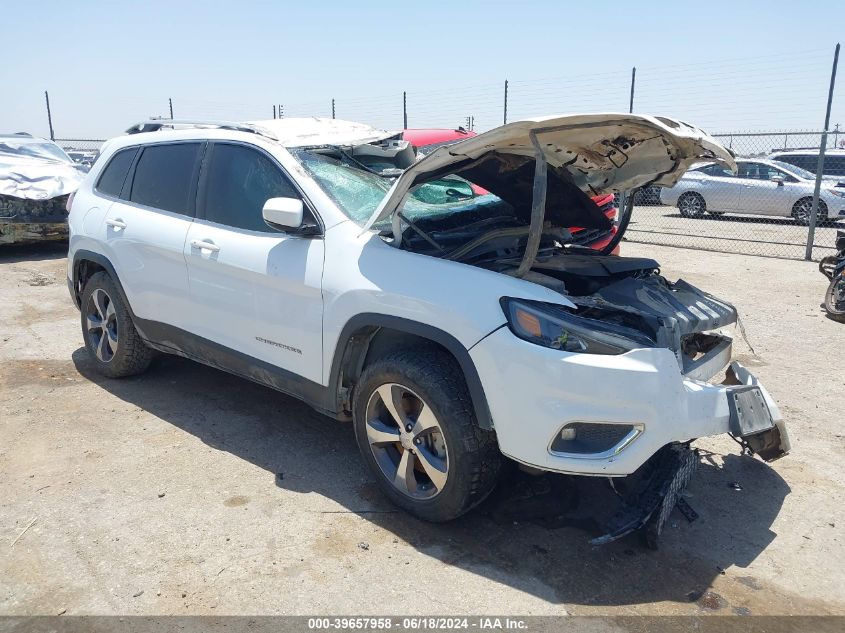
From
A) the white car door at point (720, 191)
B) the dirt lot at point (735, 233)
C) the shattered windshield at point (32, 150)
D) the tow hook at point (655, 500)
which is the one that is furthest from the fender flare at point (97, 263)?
the white car door at point (720, 191)

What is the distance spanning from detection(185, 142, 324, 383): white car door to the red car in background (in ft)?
3.07

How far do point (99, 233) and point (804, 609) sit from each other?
4815 millimetres

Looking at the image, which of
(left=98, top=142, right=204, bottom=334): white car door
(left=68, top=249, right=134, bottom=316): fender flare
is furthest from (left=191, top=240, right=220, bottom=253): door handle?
(left=68, top=249, right=134, bottom=316): fender flare

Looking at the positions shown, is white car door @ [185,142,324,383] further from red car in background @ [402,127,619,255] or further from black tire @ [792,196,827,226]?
black tire @ [792,196,827,226]

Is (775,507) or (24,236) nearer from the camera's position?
(775,507)

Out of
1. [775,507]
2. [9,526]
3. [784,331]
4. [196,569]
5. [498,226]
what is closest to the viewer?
[196,569]

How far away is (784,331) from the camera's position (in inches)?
266

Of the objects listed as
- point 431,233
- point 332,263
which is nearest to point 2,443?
point 332,263

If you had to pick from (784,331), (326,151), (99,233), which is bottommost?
(784,331)

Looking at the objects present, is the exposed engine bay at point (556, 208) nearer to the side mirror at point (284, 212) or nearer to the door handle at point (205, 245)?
the side mirror at point (284, 212)

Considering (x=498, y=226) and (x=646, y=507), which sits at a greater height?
(x=498, y=226)

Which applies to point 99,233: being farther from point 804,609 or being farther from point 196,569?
point 804,609

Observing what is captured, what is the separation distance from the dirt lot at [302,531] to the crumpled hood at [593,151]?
158cm

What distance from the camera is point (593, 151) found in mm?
3709
